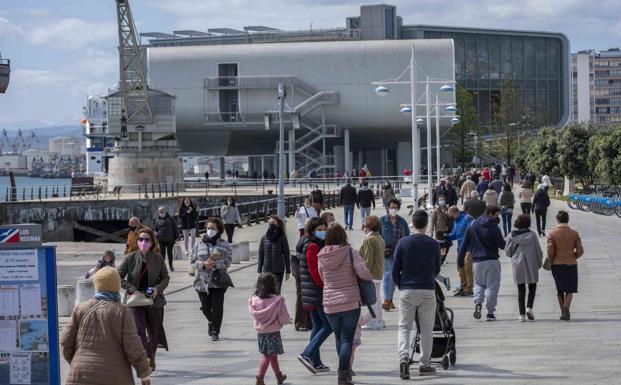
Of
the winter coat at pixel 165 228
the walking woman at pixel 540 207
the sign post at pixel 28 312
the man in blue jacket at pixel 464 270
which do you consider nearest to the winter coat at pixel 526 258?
the man in blue jacket at pixel 464 270

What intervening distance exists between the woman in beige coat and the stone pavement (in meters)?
3.75

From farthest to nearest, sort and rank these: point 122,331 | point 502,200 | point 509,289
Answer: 1. point 502,200
2. point 509,289
3. point 122,331

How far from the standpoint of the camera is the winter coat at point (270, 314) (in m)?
12.6

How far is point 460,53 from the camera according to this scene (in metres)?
129

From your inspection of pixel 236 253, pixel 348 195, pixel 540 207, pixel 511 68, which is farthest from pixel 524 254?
pixel 511 68

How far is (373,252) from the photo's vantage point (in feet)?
52.4

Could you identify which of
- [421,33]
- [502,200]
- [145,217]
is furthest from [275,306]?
[421,33]

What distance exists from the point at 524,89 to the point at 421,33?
491 inches

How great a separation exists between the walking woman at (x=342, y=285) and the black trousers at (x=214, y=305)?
11.4 ft

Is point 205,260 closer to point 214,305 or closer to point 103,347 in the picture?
point 214,305

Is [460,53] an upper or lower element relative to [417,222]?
upper

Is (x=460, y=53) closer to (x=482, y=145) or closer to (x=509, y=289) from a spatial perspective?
(x=482, y=145)

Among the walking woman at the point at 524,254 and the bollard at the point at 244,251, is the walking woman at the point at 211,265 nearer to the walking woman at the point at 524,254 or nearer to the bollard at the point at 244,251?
the walking woman at the point at 524,254

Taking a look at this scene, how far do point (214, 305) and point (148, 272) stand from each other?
2055mm
